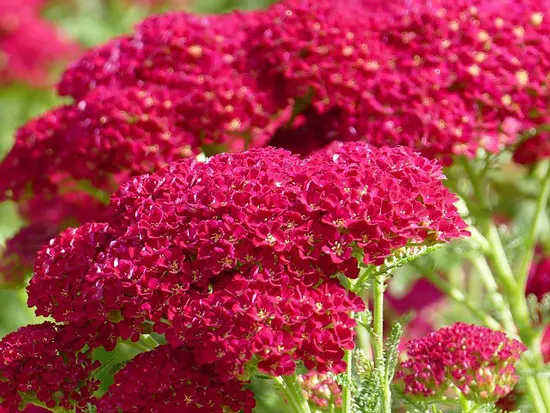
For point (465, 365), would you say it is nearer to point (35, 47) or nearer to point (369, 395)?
point (369, 395)

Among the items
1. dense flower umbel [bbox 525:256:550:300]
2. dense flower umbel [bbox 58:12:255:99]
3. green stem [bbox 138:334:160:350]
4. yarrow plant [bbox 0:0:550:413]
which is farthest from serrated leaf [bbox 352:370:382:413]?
dense flower umbel [bbox 525:256:550:300]

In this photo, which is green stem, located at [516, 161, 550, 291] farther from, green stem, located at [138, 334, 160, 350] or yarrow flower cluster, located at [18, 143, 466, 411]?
green stem, located at [138, 334, 160, 350]

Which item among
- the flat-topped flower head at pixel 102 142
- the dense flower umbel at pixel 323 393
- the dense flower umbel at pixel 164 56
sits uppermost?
the dense flower umbel at pixel 164 56

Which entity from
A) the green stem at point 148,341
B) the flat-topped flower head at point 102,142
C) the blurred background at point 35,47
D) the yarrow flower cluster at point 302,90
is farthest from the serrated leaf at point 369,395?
the blurred background at point 35,47

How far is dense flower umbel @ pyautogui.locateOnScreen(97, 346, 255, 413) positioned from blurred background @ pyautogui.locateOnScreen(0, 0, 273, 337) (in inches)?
98.3

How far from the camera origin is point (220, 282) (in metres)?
1.88

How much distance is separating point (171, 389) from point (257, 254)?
0.27m

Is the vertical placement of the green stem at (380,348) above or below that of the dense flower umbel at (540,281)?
above

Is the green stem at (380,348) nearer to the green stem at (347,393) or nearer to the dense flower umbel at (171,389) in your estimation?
the green stem at (347,393)

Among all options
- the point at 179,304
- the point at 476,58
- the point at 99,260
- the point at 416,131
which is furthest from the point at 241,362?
the point at 476,58

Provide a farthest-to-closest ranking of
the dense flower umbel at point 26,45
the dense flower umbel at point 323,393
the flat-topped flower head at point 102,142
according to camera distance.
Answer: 1. the dense flower umbel at point 26,45
2. the flat-topped flower head at point 102,142
3. the dense flower umbel at point 323,393

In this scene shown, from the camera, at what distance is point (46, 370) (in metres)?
1.99

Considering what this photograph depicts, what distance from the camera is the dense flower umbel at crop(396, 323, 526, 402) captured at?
1.99 metres

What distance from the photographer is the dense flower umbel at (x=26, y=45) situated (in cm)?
503
